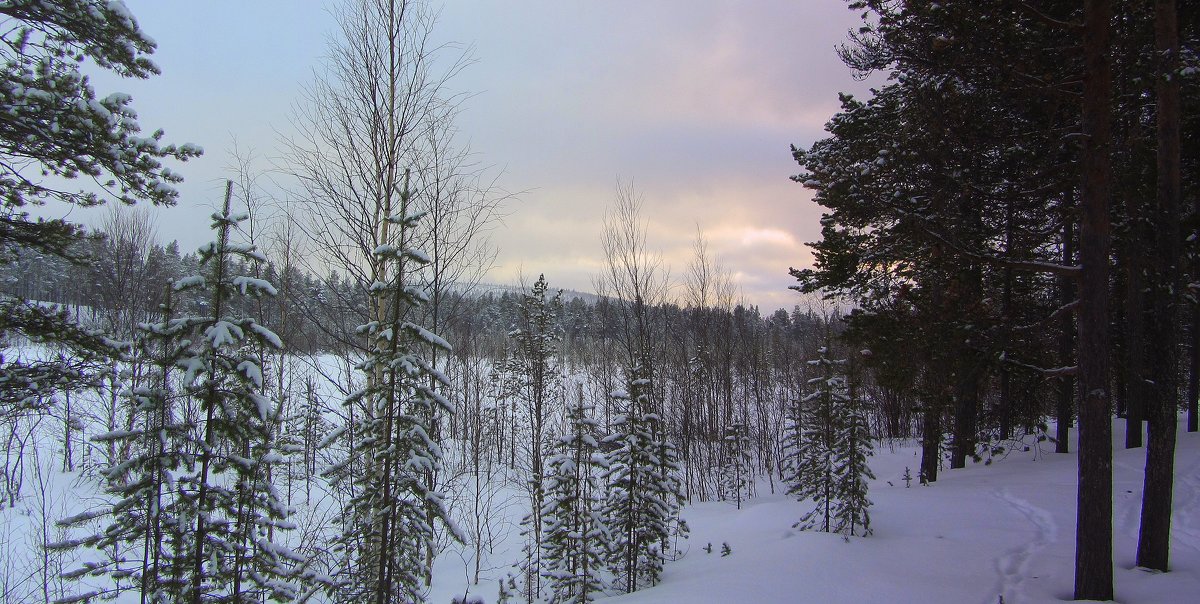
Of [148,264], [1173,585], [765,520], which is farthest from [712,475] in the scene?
[148,264]

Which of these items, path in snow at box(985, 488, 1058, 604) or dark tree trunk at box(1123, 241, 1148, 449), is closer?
path in snow at box(985, 488, 1058, 604)

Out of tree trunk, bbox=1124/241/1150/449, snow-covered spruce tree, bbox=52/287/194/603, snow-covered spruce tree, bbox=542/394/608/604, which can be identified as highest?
tree trunk, bbox=1124/241/1150/449

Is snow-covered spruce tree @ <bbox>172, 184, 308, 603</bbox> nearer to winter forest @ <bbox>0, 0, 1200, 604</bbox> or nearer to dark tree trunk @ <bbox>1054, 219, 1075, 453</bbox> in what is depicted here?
winter forest @ <bbox>0, 0, 1200, 604</bbox>

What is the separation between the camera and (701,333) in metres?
22.5

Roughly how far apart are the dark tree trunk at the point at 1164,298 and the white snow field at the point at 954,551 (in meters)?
0.49

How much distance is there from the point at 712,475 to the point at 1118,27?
17897 millimetres

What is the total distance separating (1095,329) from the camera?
5562 millimetres

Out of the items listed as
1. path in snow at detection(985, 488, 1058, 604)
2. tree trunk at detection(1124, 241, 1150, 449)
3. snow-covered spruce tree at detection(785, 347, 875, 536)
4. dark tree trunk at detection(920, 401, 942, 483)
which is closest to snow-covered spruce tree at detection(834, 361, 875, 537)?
snow-covered spruce tree at detection(785, 347, 875, 536)

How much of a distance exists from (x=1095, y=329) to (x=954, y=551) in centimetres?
378

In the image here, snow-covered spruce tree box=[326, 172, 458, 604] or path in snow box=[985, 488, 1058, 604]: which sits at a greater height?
snow-covered spruce tree box=[326, 172, 458, 604]

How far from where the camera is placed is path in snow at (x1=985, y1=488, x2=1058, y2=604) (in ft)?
19.7

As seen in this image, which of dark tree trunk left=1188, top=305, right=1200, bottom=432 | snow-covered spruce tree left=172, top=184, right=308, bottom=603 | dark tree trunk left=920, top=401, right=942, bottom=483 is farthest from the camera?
dark tree trunk left=1188, top=305, right=1200, bottom=432

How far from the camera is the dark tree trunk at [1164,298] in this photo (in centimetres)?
605

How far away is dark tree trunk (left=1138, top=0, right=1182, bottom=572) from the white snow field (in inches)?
19.2
